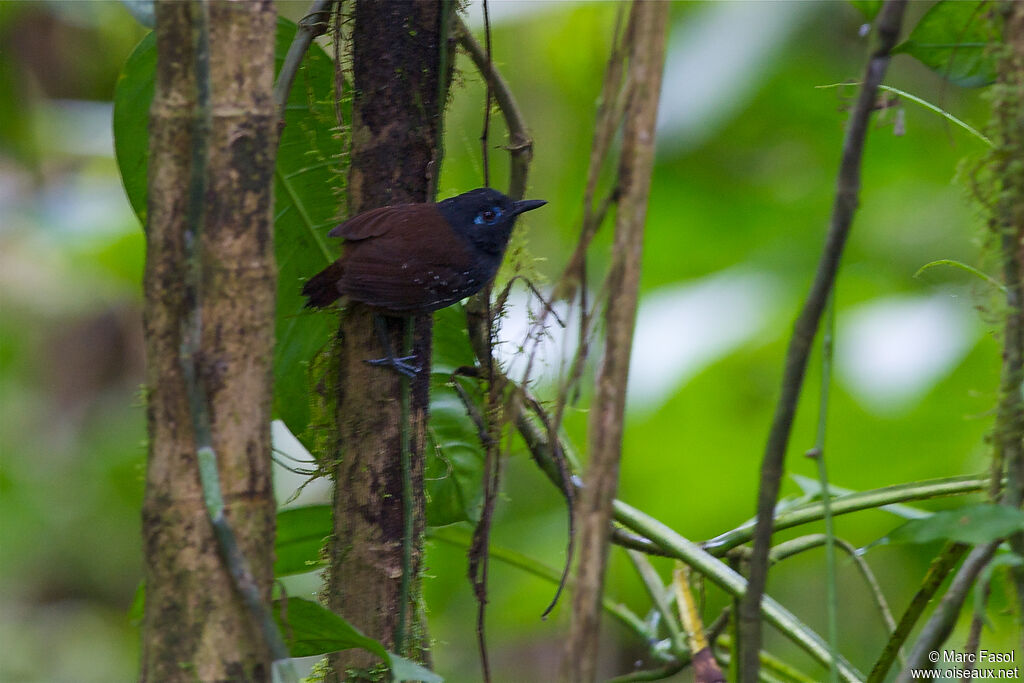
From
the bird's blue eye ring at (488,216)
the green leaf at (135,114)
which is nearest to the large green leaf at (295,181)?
the green leaf at (135,114)

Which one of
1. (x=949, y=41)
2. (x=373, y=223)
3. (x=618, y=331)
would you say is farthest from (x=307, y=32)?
(x=949, y=41)

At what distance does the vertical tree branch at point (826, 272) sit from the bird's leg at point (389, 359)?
63 cm

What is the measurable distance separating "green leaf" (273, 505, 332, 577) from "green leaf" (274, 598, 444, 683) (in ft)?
1.99

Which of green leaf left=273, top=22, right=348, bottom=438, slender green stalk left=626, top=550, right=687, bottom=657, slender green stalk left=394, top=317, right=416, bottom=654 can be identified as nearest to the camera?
slender green stalk left=394, top=317, right=416, bottom=654

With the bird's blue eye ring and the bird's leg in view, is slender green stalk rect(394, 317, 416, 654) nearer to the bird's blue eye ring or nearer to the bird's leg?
the bird's leg

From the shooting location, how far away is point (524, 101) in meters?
3.78

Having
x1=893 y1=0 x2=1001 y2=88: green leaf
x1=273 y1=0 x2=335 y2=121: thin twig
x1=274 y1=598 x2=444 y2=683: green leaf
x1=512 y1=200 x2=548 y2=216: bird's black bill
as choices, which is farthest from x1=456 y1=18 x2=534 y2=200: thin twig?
x1=274 y1=598 x2=444 y2=683: green leaf

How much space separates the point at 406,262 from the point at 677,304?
5.80ft

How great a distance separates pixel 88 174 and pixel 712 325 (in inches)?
129

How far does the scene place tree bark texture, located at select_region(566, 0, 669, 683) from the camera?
0.85 meters

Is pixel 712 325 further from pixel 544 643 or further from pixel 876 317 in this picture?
pixel 544 643

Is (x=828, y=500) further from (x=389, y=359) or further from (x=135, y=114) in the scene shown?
(x=135, y=114)

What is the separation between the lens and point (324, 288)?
5.15 feet

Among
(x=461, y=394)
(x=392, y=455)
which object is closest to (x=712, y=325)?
(x=461, y=394)
